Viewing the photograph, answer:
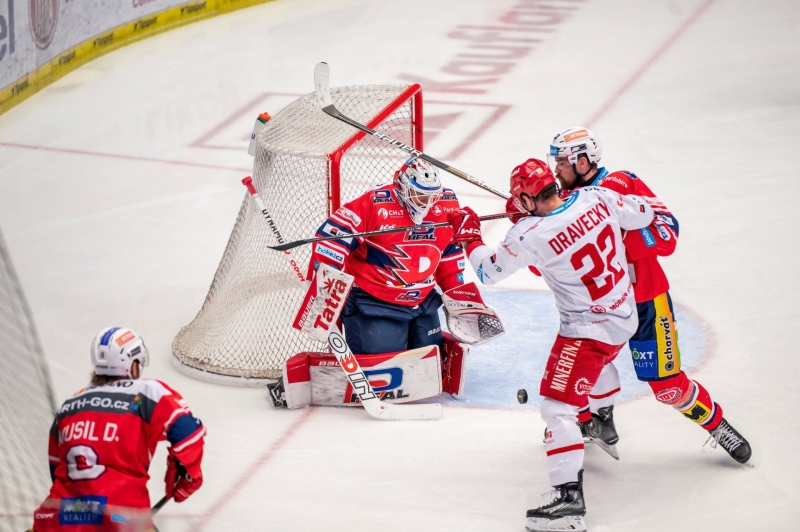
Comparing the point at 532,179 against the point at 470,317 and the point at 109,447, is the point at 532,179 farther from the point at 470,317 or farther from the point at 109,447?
the point at 109,447

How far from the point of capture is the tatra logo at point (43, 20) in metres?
8.69

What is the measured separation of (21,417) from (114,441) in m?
1.73

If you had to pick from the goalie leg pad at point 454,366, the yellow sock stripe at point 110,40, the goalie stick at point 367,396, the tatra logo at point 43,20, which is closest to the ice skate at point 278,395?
the goalie stick at point 367,396

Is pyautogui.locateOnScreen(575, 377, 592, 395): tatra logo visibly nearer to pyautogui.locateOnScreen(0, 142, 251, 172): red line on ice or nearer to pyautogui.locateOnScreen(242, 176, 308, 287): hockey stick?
pyautogui.locateOnScreen(242, 176, 308, 287): hockey stick

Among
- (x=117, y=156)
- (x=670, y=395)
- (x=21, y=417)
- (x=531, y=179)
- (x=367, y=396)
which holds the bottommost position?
(x=117, y=156)

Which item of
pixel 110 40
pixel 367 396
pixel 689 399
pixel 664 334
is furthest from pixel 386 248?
pixel 110 40

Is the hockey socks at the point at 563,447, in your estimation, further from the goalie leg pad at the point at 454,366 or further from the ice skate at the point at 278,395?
the ice skate at the point at 278,395

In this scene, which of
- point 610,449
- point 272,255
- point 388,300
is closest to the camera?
point 610,449

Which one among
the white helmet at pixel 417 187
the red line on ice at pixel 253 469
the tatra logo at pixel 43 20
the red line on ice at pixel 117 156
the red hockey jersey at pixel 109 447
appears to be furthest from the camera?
the tatra logo at pixel 43 20

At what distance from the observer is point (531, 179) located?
379 centimetres

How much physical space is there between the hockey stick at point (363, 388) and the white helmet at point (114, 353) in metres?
1.49

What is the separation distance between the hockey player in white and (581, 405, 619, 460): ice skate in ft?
1.41

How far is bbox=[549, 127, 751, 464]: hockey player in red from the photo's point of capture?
4.00m

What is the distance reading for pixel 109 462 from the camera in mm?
2996
